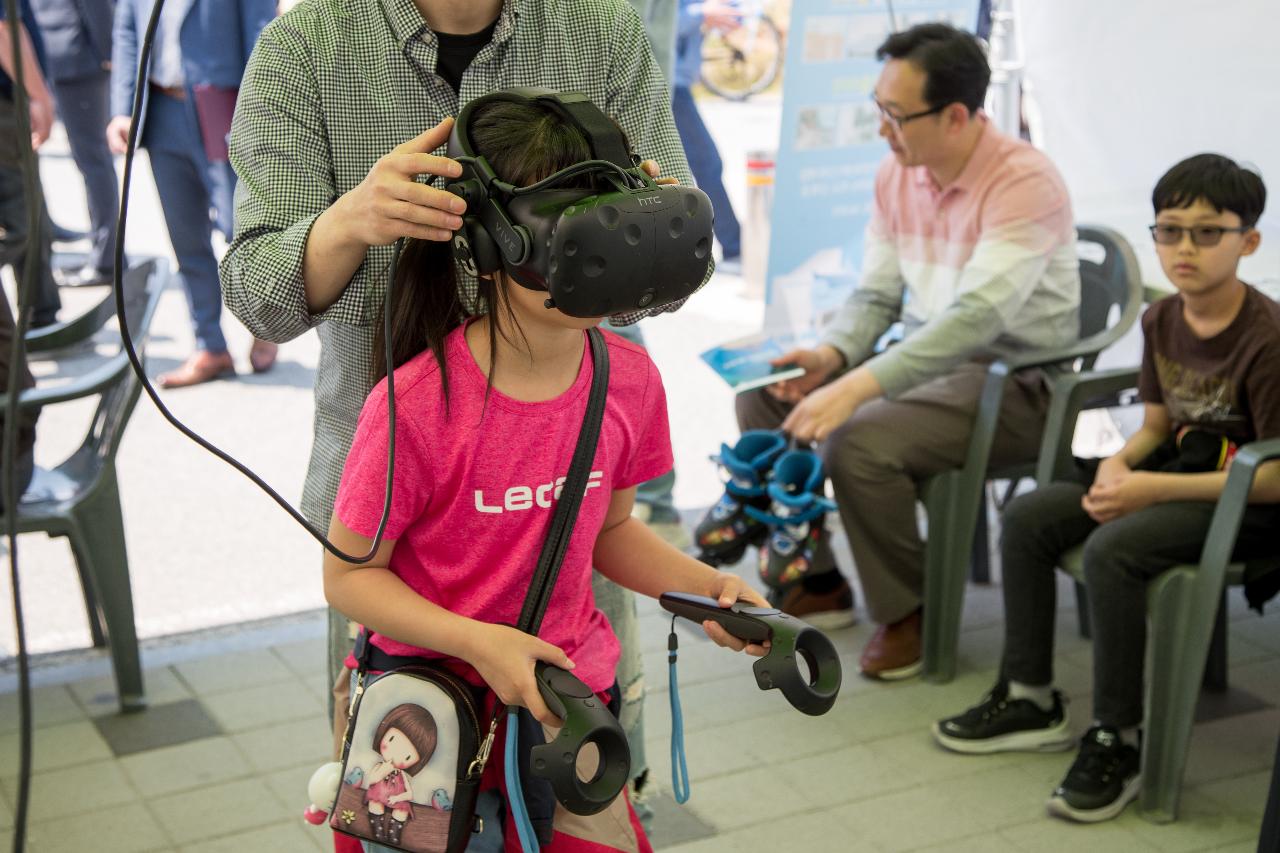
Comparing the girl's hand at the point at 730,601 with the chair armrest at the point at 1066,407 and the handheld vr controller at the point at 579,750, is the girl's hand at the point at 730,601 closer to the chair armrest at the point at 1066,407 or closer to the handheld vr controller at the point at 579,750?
the handheld vr controller at the point at 579,750

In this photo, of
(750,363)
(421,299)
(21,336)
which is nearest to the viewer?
(21,336)

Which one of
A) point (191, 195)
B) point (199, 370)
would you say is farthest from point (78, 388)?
point (199, 370)

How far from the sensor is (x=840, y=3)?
3.88m

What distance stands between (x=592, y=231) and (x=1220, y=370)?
1.97 m

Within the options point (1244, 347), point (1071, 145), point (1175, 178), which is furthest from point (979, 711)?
point (1071, 145)

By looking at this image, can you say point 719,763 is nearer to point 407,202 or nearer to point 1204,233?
point 1204,233

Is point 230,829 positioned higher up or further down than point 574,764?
further down

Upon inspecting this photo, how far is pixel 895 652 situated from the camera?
10.8 ft

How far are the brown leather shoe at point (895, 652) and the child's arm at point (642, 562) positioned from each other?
1.73 meters

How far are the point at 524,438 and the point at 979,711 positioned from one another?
1.80 m

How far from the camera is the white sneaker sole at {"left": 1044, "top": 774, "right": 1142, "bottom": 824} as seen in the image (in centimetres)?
265

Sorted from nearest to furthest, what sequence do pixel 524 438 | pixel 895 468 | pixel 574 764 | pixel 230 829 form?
1. pixel 574 764
2. pixel 524 438
3. pixel 230 829
4. pixel 895 468

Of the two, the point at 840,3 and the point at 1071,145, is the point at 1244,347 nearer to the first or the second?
the point at 1071,145

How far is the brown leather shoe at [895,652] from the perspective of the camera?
3260mm
